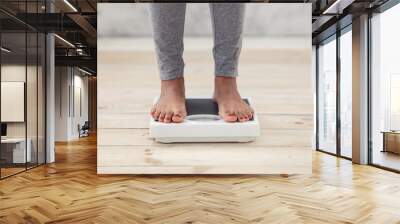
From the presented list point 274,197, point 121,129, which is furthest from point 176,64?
point 274,197

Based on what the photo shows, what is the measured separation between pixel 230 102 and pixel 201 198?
5.16 feet

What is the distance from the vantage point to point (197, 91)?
218 inches

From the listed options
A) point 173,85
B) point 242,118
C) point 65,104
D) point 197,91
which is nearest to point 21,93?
point 173,85

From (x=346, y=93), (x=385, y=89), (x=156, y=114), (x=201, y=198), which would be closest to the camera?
(x=201, y=198)

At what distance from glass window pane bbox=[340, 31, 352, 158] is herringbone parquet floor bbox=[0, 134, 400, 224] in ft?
5.29

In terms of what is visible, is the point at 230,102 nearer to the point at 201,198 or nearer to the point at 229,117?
the point at 229,117

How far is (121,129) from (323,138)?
5.43 meters

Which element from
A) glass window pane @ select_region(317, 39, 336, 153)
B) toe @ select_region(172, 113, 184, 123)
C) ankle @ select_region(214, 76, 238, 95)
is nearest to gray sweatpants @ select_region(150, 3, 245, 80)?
ankle @ select_region(214, 76, 238, 95)

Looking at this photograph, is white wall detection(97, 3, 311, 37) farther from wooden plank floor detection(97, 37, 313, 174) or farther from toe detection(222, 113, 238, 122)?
toe detection(222, 113, 238, 122)

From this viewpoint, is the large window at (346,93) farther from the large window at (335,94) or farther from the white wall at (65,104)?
the white wall at (65,104)

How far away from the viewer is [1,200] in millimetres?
4195

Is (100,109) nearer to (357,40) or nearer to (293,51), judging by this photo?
(293,51)

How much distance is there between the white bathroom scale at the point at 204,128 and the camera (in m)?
5.31

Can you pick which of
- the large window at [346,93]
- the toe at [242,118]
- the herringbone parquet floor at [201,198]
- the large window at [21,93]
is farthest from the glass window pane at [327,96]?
the large window at [21,93]
